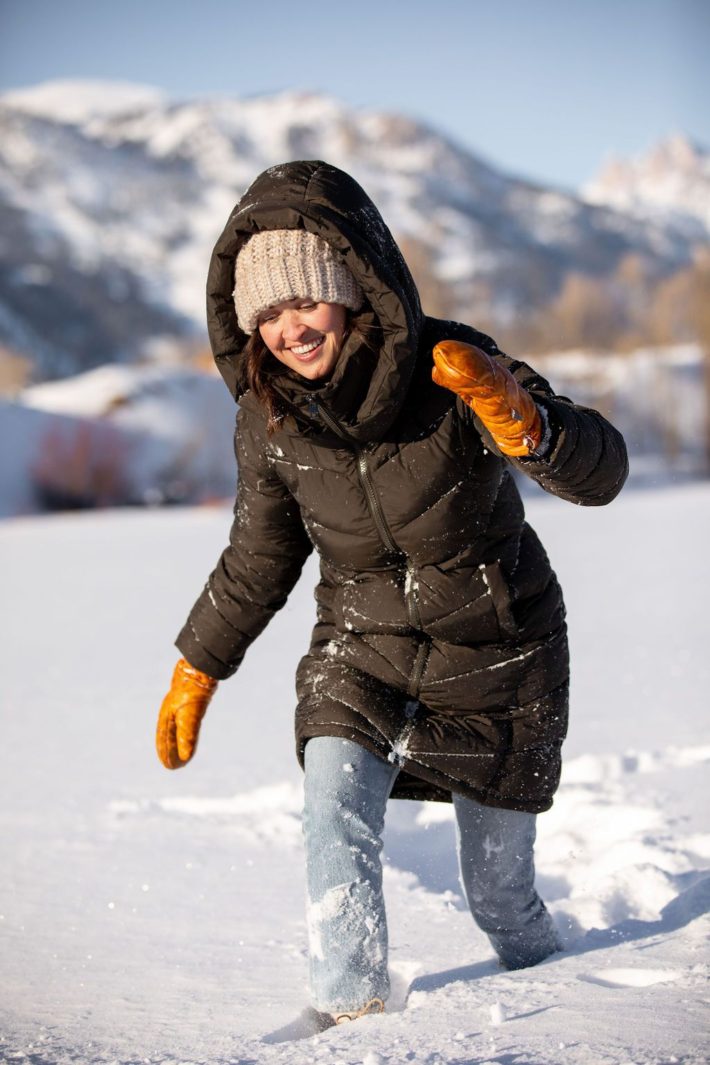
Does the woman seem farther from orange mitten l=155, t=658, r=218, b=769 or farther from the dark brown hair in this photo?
orange mitten l=155, t=658, r=218, b=769

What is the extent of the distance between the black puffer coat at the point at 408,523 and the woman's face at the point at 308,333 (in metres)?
0.04

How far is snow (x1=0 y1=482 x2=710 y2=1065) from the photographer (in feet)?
5.19

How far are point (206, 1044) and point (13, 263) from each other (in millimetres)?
107983

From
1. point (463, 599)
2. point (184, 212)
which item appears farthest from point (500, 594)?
point (184, 212)

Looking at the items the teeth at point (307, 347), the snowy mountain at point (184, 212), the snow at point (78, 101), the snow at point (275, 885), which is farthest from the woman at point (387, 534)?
the snow at point (78, 101)

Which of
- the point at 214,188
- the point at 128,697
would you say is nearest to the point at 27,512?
the point at 128,697

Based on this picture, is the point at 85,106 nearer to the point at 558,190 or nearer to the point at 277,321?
the point at 558,190

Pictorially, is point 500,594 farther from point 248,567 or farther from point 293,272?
point 293,272

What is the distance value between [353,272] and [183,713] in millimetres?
974

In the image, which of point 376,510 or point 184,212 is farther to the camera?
point 184,212

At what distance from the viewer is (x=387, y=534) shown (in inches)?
71.4

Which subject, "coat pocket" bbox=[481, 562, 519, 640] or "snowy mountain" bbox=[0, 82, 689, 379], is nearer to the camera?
"coat pocket" bbox=[481, 562, 519, 640]

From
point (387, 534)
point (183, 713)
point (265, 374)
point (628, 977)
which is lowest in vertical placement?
point (628, 977)

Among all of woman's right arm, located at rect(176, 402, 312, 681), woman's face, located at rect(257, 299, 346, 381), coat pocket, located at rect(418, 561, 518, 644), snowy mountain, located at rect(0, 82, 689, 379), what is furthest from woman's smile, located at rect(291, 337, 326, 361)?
snowy mountain, located at rect(0, 82, 689, 379)
